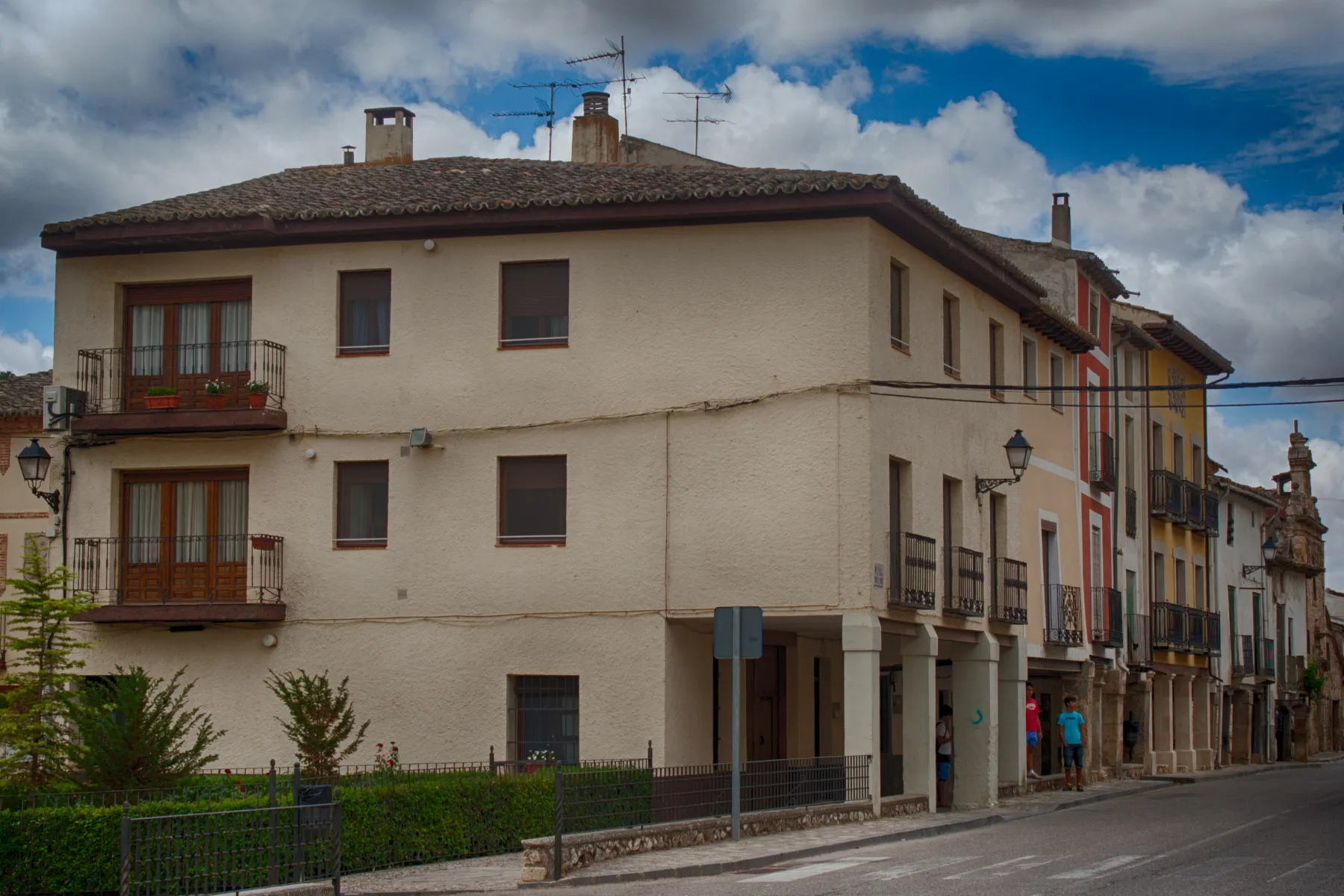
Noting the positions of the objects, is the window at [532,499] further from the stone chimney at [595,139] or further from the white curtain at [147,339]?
the stone chimney at [595,139]

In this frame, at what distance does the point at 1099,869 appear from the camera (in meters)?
16.7

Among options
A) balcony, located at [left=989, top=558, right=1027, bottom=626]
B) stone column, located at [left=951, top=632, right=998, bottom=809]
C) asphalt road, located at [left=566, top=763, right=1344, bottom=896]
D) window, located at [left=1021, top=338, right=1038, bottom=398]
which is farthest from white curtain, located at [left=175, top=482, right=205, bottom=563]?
window, located at [left=1021, top=338, right=1038, bottom=398]

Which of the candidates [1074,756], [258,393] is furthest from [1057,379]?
[258,393]

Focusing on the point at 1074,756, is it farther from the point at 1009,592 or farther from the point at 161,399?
the point at 161,399

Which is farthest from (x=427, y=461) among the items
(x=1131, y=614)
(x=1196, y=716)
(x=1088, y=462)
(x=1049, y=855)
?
(x=1196, y=716)

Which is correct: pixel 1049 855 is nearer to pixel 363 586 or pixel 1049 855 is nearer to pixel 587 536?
pixel 587 536

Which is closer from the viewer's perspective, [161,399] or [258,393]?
[258,393]

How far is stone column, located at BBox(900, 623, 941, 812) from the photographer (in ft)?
84.4

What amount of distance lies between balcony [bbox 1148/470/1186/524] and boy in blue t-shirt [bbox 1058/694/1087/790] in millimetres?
10536

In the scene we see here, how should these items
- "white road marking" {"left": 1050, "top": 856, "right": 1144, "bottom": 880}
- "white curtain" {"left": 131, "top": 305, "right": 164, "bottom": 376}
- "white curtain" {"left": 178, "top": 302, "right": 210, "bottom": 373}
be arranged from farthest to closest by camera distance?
"white curtain" {"left": 131, "top": 305, "right": 164, "bottom": 376} → "white curtain" {"left": 178, "top": 302, "right": 210, "bottom": 373} → "white road marking" {"left": 1050, "top": 856, "right": 1144, "bottom": 880}

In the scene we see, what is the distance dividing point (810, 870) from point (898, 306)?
36.0 feet

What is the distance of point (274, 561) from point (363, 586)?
4.47 feet

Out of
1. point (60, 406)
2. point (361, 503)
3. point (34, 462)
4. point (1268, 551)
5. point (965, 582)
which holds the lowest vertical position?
point (965, 582)

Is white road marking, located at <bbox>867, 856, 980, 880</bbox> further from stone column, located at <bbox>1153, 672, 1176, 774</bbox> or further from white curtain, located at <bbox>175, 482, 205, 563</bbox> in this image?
stone column, located at <bbox>1153, 672, 1176, 774</bbox>
